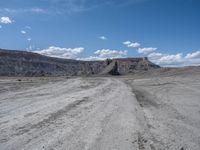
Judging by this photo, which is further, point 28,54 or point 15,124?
point 28,54

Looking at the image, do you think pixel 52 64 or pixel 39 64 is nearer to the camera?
pixel 39 64

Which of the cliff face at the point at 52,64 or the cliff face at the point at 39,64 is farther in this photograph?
the cliff face at the point at 39,64

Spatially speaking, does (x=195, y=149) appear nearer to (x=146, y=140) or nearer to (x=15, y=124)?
(x=146, y=140)

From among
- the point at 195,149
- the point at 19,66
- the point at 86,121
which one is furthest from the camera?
the point at 19,66

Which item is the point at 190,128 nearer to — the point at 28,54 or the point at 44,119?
the point at 44,119

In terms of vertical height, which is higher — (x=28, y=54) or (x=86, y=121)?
(x=28, y=54)

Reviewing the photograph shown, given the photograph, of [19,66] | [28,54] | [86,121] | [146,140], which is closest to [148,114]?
[86,121]

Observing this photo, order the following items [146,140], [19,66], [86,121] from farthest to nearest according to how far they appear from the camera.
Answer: [19,66] < [86,121] < [146,140]

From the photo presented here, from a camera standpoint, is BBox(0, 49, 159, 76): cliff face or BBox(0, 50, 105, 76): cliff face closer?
BBox(0, 49, 159, 76): cliff face

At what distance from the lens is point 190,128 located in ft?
28.0

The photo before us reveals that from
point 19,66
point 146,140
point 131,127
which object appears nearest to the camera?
point 146,140

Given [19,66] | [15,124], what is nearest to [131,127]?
[15,124]

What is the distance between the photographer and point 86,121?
9062 millimetres

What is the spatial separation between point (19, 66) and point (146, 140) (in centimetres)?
14441
